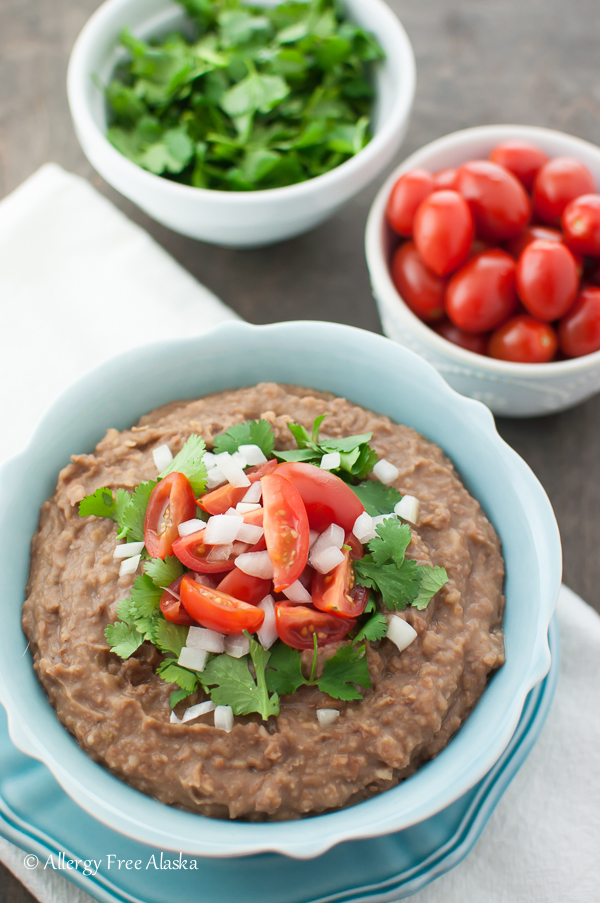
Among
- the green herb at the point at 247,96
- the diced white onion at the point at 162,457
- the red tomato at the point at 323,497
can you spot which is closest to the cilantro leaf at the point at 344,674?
the red tomato at the point at 323,497

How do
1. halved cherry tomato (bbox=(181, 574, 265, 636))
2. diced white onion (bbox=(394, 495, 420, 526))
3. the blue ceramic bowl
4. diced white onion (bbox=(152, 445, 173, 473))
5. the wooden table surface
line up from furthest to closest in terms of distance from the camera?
the wooden table surface < diced white onion (bbox=(152, 445, 173, 473)) < diced white onion (bbox=(394, 495, 420, 526)) < halved cherry tomato (bbox=(181, 574, 265, 636)) < the blue ceramic bowl

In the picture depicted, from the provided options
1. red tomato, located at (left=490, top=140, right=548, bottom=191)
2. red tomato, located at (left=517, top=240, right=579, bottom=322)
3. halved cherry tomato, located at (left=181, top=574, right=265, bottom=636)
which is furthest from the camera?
red tomato, located at (left=490, top=140, right=548, bottom=191)

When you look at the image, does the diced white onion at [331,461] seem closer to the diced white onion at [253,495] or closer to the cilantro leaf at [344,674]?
the diced white onion at [253,495]

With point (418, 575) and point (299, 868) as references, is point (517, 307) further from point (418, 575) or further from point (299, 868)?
point (299, 868)

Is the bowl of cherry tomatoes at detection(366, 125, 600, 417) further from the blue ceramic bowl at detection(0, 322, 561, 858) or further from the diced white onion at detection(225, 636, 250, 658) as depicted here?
the diced white onion at detection(225, 636, 250, 658)

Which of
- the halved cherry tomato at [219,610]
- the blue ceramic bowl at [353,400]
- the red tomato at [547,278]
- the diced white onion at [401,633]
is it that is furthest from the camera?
the red tomato at [547,278]

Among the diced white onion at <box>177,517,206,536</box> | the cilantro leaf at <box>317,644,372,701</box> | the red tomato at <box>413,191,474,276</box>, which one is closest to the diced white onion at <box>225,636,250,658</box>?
the cilantro leaf at <box>317,644,372,701</box>

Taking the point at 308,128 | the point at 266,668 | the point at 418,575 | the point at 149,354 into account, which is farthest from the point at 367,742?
the point at 308,128

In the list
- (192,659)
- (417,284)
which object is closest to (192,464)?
(192,659)
